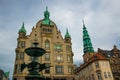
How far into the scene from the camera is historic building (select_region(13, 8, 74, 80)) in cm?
4439

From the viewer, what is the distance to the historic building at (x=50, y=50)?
1748 inches

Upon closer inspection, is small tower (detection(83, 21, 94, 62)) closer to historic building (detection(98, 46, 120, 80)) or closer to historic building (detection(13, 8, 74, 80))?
historic building (detection(98, 46, 120, 80))

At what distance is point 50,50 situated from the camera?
47.6m

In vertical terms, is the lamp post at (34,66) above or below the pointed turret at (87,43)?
below

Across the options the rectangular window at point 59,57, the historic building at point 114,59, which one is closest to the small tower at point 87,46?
the historic building at point 114,59

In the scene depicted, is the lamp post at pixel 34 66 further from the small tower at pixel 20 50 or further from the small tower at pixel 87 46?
the small tower at pixel 87 46

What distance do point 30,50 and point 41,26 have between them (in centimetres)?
2909

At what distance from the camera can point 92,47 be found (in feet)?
272

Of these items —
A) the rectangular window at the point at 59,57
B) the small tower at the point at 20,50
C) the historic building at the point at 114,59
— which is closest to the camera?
the small tower at the point at 20,50

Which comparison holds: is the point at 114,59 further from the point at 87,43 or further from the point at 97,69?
the point at 87,43

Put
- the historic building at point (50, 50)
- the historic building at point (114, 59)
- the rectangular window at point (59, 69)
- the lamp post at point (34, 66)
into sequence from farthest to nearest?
the historic building at point (114, 59), the rectangular window at point (59, 69), the historic building at point (50, 50), the lamp post at point (34, 66)

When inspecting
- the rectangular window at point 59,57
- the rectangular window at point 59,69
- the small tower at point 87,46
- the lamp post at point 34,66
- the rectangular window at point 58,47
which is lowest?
the lamp post at point 34,66

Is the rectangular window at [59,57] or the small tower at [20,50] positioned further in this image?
the rectangular window at [59,57]

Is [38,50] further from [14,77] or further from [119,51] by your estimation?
[119,51]
